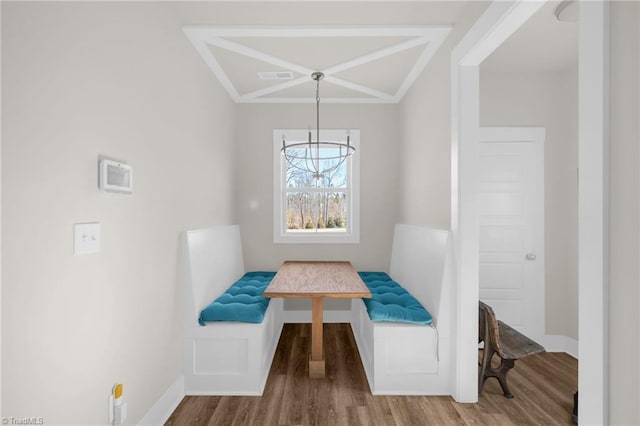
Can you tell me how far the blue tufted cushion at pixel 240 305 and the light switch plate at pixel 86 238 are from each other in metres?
1.09

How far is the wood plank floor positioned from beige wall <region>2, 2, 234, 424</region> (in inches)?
18.5

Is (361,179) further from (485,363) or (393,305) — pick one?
(485,363)

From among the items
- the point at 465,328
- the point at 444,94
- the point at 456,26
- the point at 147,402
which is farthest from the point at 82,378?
the point at 456,26

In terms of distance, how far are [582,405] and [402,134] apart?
301 cm

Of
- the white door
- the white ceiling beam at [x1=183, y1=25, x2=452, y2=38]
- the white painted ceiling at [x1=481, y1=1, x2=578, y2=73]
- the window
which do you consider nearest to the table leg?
the window

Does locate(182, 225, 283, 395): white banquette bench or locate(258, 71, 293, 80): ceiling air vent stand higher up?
locate(258, 71, 293, 80): ceiling air vent

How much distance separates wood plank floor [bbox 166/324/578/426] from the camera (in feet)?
6.64

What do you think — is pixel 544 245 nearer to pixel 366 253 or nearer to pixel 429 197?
pixel 429 197

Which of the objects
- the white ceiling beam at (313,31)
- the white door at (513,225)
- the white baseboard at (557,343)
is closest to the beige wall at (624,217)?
the white ceiling beam at (313,31)

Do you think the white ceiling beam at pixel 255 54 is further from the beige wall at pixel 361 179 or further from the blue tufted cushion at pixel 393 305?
the blue tufted cushion at pixel 393 305

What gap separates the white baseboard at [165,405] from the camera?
1.88 m

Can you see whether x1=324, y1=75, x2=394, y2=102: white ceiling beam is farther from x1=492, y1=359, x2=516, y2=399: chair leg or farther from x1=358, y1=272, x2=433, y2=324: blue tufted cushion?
x1=492, y1=359, x2=516, y2=399: chair leg

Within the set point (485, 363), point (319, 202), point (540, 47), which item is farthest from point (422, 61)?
point (485, 363)

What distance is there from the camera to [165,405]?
204 cm
